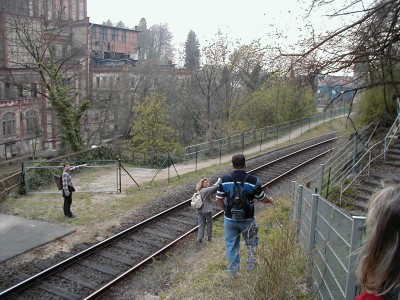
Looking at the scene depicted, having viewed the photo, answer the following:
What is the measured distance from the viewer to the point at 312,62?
39.4 ft

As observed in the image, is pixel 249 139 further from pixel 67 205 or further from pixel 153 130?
pixel 67 205

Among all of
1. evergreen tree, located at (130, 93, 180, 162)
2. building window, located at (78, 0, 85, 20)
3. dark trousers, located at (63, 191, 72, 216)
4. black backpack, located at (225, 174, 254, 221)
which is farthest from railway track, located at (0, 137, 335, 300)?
building window, located at (78, 0, 85, 20)

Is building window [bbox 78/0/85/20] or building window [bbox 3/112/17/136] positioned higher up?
building window [bbox 78/0/85/20]

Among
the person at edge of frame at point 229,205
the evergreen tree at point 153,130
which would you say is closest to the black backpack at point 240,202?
the person at edge of frame at point 229,205

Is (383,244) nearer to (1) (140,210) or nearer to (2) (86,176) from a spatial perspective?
(1) (140,210)

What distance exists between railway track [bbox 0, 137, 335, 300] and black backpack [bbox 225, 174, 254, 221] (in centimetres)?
332

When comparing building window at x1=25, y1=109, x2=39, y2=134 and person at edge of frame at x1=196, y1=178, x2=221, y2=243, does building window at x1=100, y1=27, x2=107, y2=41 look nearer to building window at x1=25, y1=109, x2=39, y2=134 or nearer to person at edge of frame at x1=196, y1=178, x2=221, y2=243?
building window at x1=25, y1=109, x2=39, y2=134

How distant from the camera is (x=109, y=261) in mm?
9219

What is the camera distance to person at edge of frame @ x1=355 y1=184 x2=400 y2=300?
2.00 meters

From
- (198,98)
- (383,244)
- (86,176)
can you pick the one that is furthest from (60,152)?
(383,244)

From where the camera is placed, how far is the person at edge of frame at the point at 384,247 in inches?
78.9

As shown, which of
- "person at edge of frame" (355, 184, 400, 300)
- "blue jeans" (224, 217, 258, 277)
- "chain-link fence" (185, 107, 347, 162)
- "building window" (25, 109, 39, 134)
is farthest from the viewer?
"building window" (25, 109, 39, 134)

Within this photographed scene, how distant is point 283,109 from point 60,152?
1929 cm

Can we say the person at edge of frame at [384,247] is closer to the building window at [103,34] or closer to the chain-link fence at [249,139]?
the chain-link fence at [249,139]
